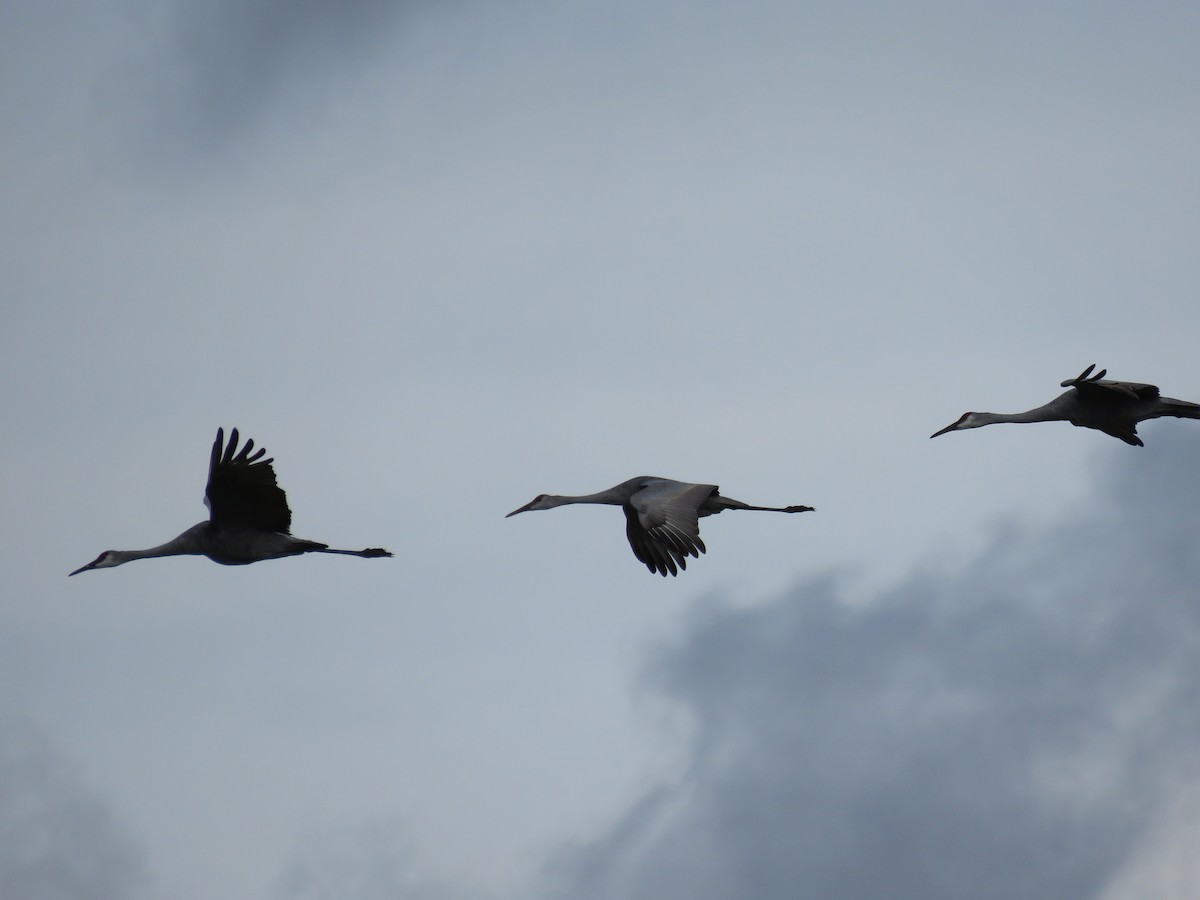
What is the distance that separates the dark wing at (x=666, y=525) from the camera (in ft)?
78.0

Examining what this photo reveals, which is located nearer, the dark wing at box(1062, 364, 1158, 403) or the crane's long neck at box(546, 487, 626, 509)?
the dark wing at box(1062, 364, 1158, 403)

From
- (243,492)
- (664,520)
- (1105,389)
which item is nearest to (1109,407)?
(1105,389)

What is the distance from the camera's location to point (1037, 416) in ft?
85.4

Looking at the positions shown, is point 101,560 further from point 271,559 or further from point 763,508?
point 763,508

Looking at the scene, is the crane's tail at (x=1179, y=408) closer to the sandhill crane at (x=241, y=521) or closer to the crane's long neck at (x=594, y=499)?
the crane's long neck at (x=594, y=499)

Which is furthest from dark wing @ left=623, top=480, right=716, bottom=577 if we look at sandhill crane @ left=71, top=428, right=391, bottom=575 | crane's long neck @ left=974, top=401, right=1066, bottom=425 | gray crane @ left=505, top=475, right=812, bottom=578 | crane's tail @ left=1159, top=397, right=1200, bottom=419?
crane's tail @ left=1159, top=397, right=1200, bottom=419

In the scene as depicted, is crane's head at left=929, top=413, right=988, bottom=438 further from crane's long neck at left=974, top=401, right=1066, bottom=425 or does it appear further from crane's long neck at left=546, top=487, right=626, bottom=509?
crane's long neck at left=546, top=487, right=626, bottom=509

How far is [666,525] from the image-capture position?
23.9 meters

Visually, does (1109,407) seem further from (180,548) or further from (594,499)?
(180,548)

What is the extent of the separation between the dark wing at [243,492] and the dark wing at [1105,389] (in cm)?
985

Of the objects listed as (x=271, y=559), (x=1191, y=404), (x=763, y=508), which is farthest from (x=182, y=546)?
(x=1191, y=404)

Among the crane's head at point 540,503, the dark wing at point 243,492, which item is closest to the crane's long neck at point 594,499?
the crane's head at point 540,503

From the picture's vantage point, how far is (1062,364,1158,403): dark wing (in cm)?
2408

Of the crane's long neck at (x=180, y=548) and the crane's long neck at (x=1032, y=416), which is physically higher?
the crane's long neck at (x=1032, y=416)
